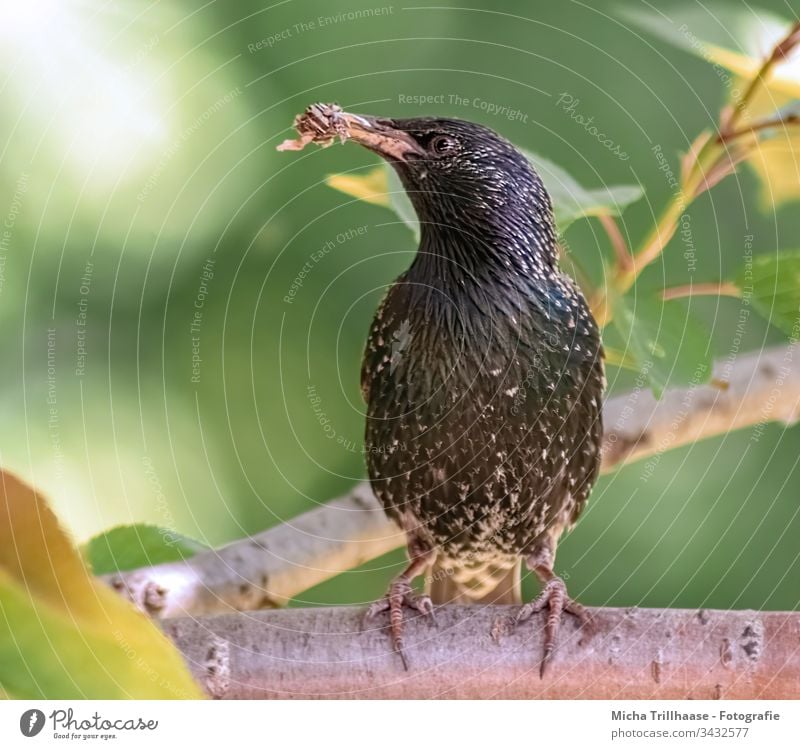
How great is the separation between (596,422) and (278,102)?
432 millimetres

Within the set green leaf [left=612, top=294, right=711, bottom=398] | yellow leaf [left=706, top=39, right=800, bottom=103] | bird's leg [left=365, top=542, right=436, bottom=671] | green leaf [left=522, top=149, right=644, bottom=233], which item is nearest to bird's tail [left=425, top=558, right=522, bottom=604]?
bird's leg [left=365, top=542, right=436, bottom=671]

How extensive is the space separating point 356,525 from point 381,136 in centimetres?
39

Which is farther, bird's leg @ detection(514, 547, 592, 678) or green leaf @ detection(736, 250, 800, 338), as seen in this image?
green leaf @ detection(736, 250, 800, 338)

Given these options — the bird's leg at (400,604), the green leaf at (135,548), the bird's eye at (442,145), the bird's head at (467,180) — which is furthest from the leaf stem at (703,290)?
the green leaf at (135,548)

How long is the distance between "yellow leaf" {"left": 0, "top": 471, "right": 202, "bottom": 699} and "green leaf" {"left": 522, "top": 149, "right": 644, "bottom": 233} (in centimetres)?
55

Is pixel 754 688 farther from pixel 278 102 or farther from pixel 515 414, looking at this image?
pixel 278 102

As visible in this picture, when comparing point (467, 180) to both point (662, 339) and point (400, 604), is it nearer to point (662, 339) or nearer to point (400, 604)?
point (662, 339)

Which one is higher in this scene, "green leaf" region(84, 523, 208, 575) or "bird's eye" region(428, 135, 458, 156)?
"bird's eye" region(428, 135, 458, 156)

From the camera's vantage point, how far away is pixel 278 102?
92cm

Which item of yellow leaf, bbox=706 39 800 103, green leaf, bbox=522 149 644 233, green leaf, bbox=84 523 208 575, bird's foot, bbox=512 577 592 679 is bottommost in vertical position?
bird's foot, bbox=512 577 592 679

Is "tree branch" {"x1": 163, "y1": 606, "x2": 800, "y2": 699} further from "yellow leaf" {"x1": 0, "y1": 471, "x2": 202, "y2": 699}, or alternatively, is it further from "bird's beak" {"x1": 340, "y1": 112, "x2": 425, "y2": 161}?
"bird's beak" {"x1": 340, "y1": 112, "x2": 425, "y2": 161}

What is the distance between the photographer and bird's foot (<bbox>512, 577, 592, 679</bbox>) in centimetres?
87

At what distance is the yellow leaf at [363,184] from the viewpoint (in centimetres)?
92
